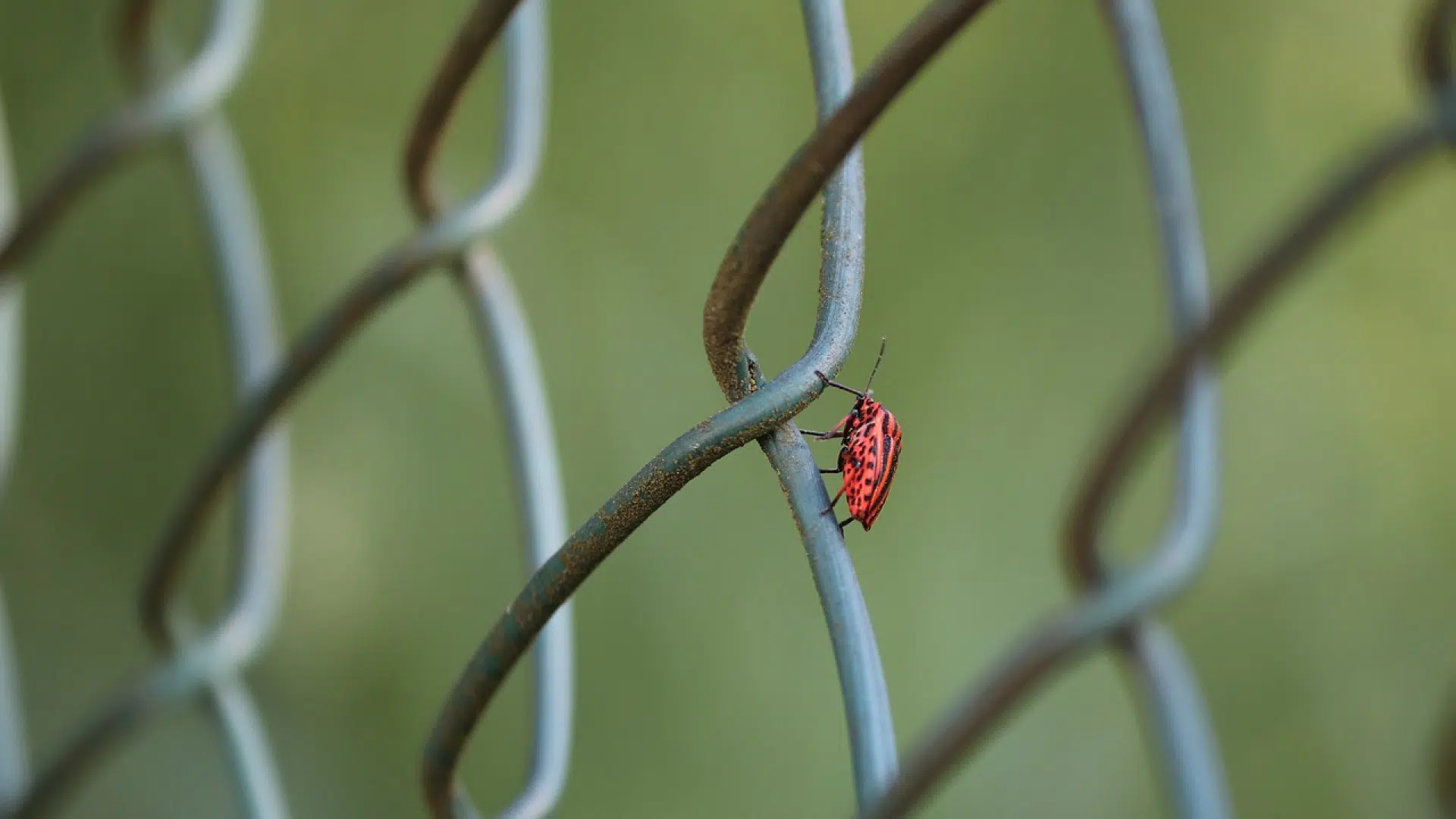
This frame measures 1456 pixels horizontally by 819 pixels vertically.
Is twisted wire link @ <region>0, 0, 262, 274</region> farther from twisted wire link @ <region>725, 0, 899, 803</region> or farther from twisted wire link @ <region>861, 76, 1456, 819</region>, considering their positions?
twisted wire link @ <region>861, 76, 1456, 819</region>

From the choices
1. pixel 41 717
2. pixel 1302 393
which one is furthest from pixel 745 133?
pixel 41 717

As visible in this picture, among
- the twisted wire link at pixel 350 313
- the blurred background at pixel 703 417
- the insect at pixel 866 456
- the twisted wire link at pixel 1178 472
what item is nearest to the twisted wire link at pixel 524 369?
the twisted wire link at pixel 350 313

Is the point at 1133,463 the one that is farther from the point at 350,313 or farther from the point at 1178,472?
the point at 350,313

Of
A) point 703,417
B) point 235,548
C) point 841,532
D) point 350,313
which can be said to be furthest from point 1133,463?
point 703,417

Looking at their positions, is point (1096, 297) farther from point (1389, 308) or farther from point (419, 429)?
point (419, 429)

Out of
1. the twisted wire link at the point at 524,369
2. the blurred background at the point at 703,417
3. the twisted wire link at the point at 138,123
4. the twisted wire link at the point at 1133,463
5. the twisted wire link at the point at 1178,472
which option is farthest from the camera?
the blurred background at the point at 703,417

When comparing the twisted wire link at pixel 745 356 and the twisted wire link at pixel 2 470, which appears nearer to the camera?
the twisted wire link at pixel 745 356

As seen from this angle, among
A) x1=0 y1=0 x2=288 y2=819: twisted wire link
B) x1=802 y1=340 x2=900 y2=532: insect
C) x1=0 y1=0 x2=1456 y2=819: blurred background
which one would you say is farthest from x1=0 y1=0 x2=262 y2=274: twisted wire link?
x1=0 y1=0 x2=1456 y2=819: blurred background

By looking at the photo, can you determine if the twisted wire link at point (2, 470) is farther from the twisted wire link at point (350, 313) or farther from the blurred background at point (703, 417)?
the blurred background at point (703, 417)
